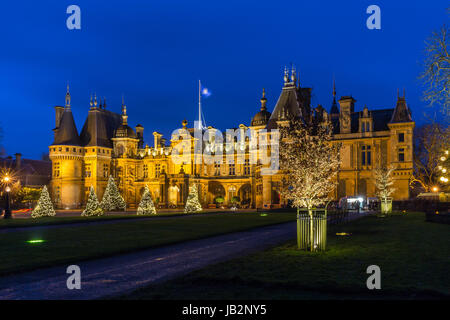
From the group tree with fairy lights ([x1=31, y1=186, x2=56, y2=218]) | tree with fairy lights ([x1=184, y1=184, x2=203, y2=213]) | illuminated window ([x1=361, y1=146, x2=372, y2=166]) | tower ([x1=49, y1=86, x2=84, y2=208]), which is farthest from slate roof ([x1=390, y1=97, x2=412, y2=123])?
tower ([x1=49, y1=86, x2=84, y2=208])

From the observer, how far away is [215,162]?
69.4 metres

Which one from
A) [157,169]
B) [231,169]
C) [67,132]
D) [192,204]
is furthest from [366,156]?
[67,132]

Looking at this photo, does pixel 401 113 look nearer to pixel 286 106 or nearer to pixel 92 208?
pixel 286 106

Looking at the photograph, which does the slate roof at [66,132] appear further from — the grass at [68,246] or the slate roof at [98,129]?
the grass at [68,246]

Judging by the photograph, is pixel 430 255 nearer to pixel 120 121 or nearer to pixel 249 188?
pixel 249 188

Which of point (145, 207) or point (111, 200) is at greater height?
point (111, 200)

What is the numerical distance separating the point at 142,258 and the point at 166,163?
5682 cm

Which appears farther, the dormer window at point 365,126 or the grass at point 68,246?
the dormer window at point 365,126

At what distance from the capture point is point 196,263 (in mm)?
13719

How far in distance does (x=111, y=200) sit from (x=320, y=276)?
149ft

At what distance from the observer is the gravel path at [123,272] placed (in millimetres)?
9820

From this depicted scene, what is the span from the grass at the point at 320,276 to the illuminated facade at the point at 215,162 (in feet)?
123

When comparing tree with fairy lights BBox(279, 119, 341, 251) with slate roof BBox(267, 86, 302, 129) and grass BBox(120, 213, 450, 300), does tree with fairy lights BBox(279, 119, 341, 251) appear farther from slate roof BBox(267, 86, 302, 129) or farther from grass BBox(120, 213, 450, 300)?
slate roof BBox(267, 86, 302, 129)

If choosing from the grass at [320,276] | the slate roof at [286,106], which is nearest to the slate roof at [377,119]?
the slate roof at [286,106]
